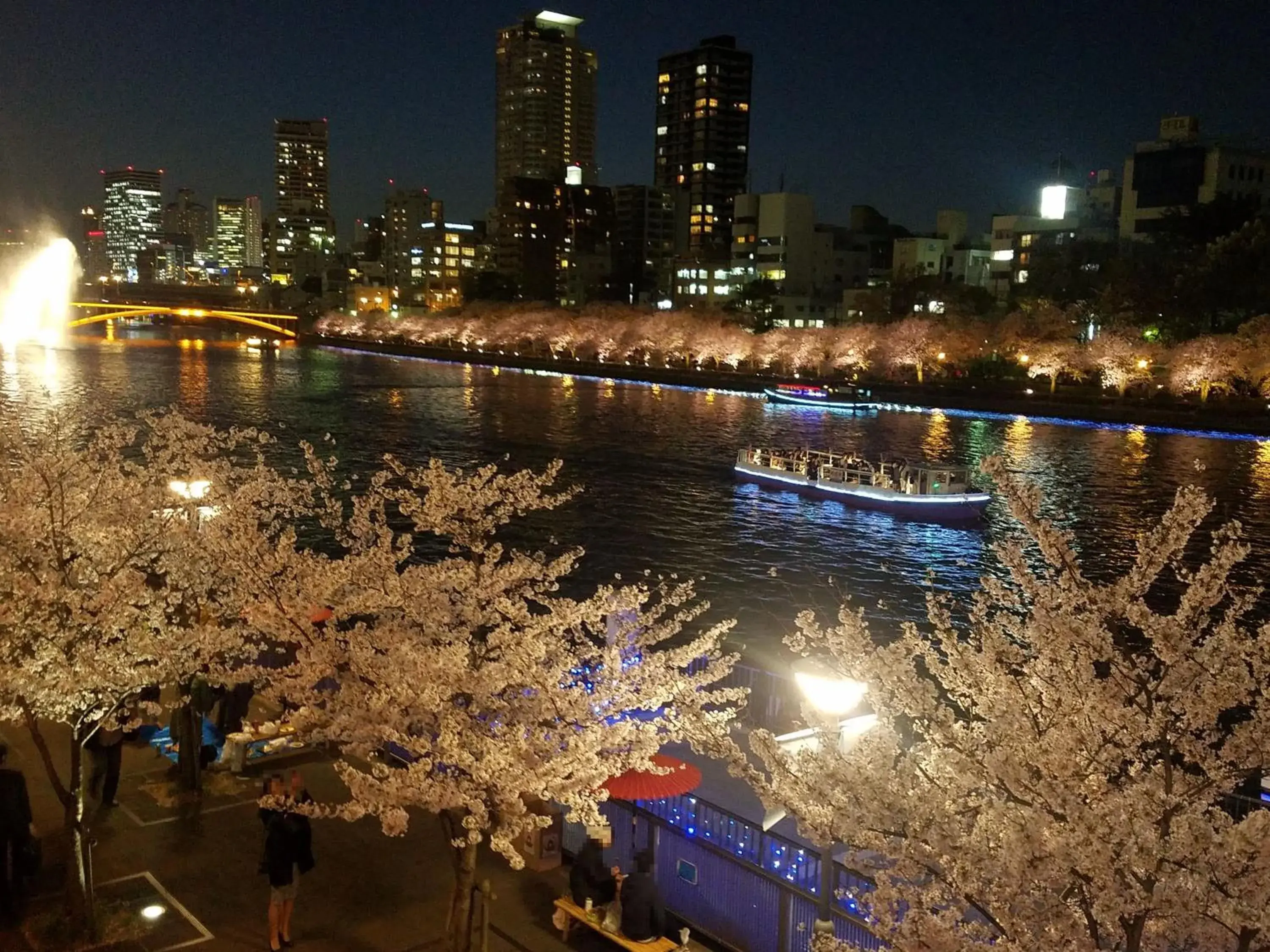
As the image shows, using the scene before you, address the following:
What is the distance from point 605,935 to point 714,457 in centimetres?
4195

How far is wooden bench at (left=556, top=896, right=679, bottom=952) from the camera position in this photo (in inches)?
307

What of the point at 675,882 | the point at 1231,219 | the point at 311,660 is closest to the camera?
the point at 311,660

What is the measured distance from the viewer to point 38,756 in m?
11.1

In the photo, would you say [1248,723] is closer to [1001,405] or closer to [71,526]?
[71,526]

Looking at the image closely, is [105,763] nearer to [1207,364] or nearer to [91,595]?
[91,595]

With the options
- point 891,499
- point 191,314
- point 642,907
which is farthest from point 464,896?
point 191,314

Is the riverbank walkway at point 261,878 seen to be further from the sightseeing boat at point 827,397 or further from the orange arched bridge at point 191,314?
the orange arched bridge at point 191,314

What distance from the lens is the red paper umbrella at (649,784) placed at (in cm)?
822

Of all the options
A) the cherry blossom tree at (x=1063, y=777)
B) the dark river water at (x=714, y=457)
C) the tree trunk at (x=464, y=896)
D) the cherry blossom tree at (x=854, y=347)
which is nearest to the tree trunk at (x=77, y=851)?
the tree trunk at (x=464, y=896)

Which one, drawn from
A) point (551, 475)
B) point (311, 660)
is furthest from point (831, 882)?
point (551, 475)

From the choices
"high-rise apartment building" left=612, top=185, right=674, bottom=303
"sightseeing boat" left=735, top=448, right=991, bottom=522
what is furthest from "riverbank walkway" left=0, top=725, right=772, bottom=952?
"high-rise apartment building" left=612, top=185, right=674, bottom=303

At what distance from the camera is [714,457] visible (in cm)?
4944

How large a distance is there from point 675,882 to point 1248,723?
15.5 ft

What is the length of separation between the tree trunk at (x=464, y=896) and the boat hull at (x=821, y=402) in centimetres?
6589
